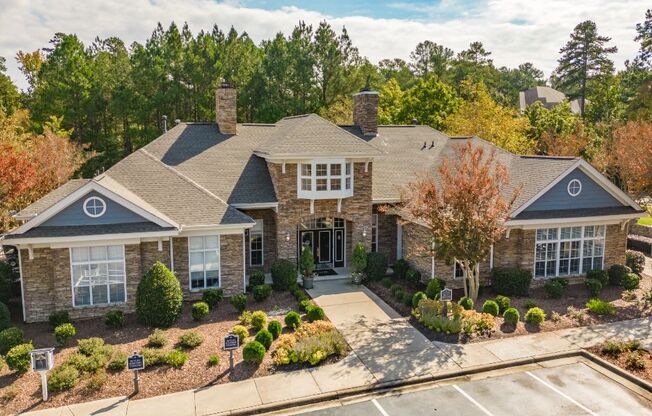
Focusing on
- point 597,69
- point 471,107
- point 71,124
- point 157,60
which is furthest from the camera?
point 597,69

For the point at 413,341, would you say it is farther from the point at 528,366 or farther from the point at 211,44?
the point at 211,44

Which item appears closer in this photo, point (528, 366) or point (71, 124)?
point (528, 366)

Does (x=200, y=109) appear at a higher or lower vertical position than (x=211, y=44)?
lower

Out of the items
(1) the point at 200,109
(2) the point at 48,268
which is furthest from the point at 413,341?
(1) the point at 200,109

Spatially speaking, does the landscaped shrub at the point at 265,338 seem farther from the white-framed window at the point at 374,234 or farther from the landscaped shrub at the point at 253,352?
the white-framed window at the point at 374,234

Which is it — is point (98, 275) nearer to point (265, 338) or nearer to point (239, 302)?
point (239, 302)

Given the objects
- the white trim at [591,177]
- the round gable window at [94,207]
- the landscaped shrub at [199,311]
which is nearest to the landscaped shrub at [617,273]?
the white trim at [591,177]

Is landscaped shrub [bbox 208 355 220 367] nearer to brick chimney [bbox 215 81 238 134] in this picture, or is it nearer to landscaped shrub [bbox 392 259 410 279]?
landscaped shrub [bbox 392 259 410 279]
